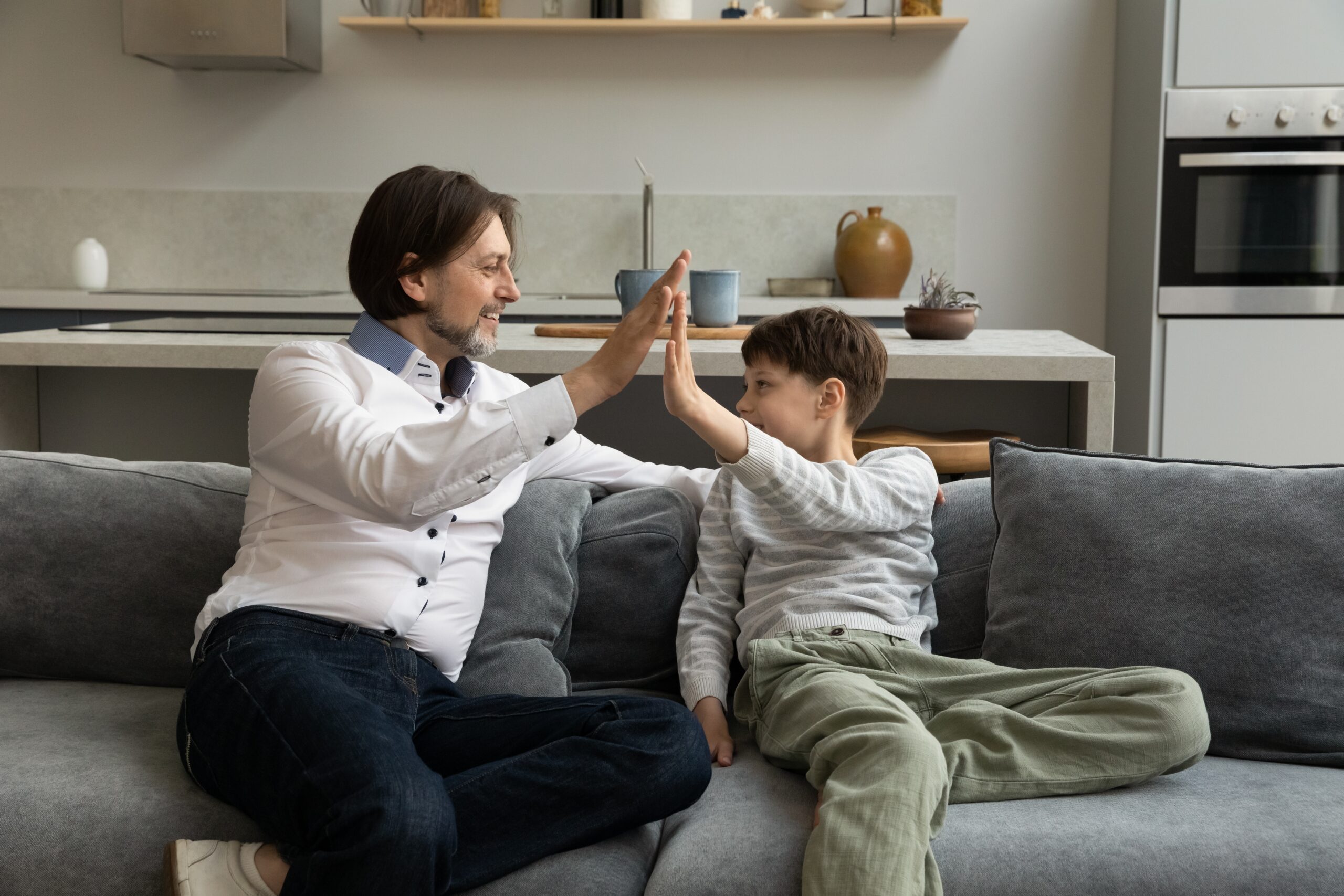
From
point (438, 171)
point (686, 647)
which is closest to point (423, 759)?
point (686, 647)

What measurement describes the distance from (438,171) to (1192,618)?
122 cm

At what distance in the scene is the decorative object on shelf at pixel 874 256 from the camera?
4230 millimetres

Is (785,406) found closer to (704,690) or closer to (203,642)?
(704,690)

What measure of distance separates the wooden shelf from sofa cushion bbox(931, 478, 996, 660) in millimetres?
2885

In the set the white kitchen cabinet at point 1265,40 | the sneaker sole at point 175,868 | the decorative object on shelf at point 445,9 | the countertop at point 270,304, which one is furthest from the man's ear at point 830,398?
the decorative object on shelf at point 445,9

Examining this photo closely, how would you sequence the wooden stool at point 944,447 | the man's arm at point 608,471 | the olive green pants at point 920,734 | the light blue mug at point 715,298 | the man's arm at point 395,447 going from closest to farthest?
the olive green pants at point 920,734, the man's arm at point 395,447, the man's arm at point 608,471, the wooden stool at point 944,447, the light blue mug at point 715,298

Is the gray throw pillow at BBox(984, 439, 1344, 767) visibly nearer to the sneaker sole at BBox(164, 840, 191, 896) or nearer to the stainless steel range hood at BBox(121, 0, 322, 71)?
the sneaker sole at BBox(164, 840, 191, 896)

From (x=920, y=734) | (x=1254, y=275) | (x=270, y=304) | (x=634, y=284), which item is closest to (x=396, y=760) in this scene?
(x=920, y=734)

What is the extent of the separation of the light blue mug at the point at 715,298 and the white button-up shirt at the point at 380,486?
3.01ft

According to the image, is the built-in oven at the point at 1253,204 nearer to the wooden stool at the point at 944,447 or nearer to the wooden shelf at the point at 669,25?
the wooden shelf at the point at 669,25

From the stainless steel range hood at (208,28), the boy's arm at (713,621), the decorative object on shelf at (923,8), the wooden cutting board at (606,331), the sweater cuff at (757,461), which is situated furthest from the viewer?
the decorative object on shelf at (923,8)

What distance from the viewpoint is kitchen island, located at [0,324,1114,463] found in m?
2.24

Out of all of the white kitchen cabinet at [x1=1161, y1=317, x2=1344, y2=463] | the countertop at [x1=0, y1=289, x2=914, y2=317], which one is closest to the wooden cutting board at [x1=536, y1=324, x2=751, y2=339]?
the countertop at [x1=0, y1=289, x2=914, y2=317]

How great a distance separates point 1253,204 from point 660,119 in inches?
83.9
